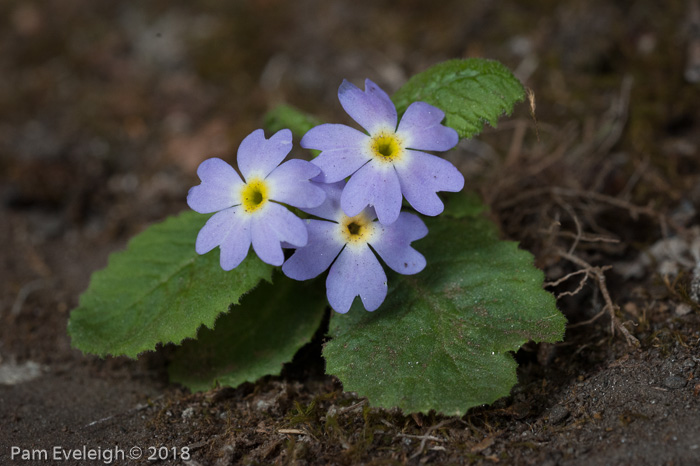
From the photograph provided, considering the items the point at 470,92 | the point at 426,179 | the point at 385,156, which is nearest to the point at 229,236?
the point at 385,156

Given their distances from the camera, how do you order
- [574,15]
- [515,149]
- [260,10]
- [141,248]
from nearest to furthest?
1. [141,248]
2. [515,149]
3. [574,15]
4. [260,10]

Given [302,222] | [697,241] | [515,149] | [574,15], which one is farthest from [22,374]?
[574,15]

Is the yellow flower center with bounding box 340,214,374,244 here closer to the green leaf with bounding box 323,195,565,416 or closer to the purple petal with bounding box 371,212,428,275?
the purple petal with bounding box 371,212,428,275

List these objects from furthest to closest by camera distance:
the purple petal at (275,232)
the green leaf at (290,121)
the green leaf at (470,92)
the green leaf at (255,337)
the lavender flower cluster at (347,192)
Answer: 1. the green leaf at (290,121)
2. the green leaf at (255,337)
3. the green leaf at (470,92)
4. the lavender flower cluster at (347,192)
5. the purple petal at (275,232)

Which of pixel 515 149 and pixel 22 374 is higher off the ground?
pixel 515 149

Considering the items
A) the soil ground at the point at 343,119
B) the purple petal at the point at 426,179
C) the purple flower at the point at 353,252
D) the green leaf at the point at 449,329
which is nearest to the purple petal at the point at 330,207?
the purple flower at the point at 353,252

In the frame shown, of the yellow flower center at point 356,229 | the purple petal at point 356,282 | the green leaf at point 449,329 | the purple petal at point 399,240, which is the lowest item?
the green leaf at point 449,329

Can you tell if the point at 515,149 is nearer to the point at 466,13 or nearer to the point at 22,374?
the point at 466,13

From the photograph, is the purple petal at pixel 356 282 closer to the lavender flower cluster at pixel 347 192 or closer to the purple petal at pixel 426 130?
the lavender flower cluster at pixel 347 192

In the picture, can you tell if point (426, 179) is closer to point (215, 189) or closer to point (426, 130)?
point (426, 130)
